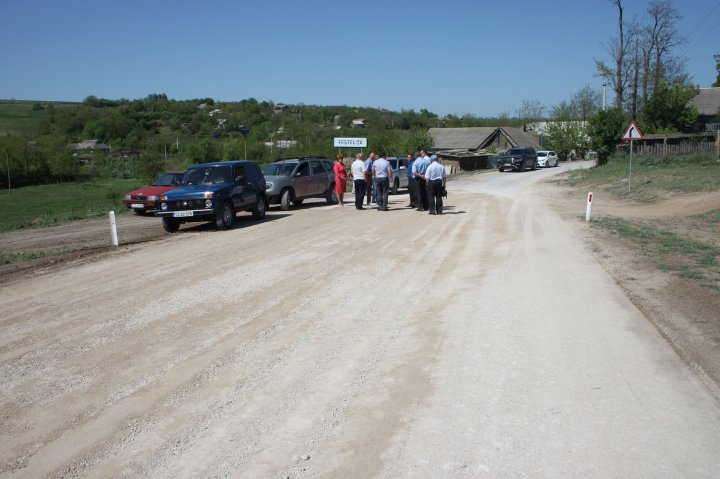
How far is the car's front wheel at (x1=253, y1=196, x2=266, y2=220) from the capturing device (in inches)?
698

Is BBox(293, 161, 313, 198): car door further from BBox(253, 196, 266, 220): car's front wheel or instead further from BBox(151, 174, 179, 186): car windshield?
BBox(151, 174, 179, 186): car windshield

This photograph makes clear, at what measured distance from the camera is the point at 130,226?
18.6 meters

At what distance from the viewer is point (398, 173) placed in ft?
90.2

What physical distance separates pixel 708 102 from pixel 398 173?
163 ft

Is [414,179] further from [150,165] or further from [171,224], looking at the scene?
[150,165]

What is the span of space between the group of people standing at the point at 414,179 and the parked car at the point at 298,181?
1610mm

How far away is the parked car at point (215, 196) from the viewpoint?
15406mm

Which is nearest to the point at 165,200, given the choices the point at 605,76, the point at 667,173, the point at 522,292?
the point at 522,292

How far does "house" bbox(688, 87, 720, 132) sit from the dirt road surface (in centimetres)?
5565

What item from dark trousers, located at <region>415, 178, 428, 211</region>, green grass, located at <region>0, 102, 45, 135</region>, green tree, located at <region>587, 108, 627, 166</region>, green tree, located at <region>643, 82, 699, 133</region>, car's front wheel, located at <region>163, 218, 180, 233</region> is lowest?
car's front wheel, located at <region>163, 218, 180, 233</region>

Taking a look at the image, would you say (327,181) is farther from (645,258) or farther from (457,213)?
(645,258)

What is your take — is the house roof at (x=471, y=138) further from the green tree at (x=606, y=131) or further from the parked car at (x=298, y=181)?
the parked car at (x=298, y=181)

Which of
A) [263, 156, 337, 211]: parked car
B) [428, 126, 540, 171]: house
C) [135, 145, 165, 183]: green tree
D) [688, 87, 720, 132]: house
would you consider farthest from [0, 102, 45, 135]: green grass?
[688, 87, 720, 132]: house

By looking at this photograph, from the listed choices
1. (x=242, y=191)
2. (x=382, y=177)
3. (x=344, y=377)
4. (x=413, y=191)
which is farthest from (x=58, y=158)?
(x=344, y=377)
